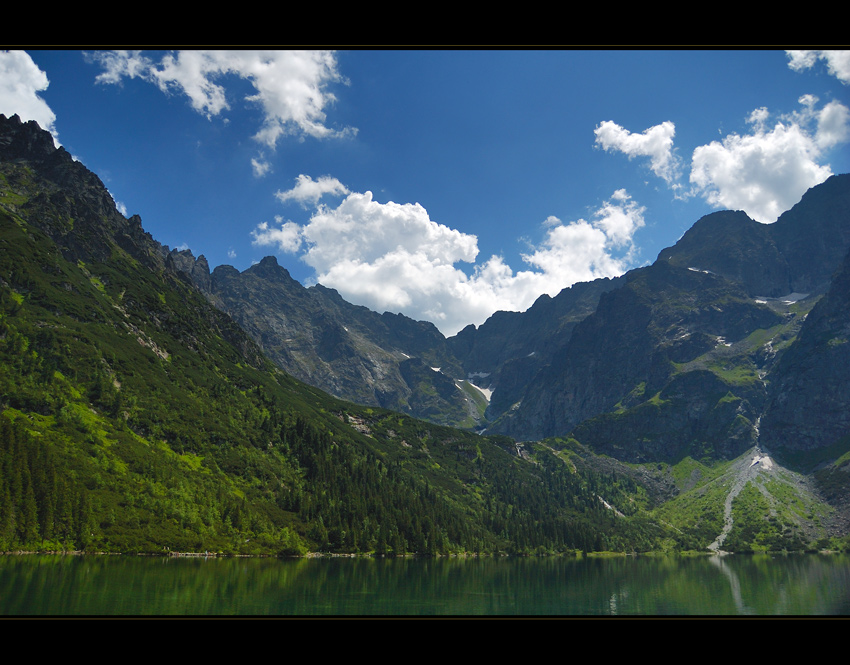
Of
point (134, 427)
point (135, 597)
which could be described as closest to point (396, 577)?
point (135, 597)

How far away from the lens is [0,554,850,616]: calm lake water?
59.5 m

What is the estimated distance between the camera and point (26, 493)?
11388cm

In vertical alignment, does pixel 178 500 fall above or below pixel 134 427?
below

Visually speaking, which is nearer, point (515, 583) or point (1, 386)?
point (515, 583)

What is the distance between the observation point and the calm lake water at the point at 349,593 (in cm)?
5947

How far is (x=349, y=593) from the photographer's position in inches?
3246

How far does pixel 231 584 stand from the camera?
81.2 meters

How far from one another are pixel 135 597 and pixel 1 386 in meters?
121
